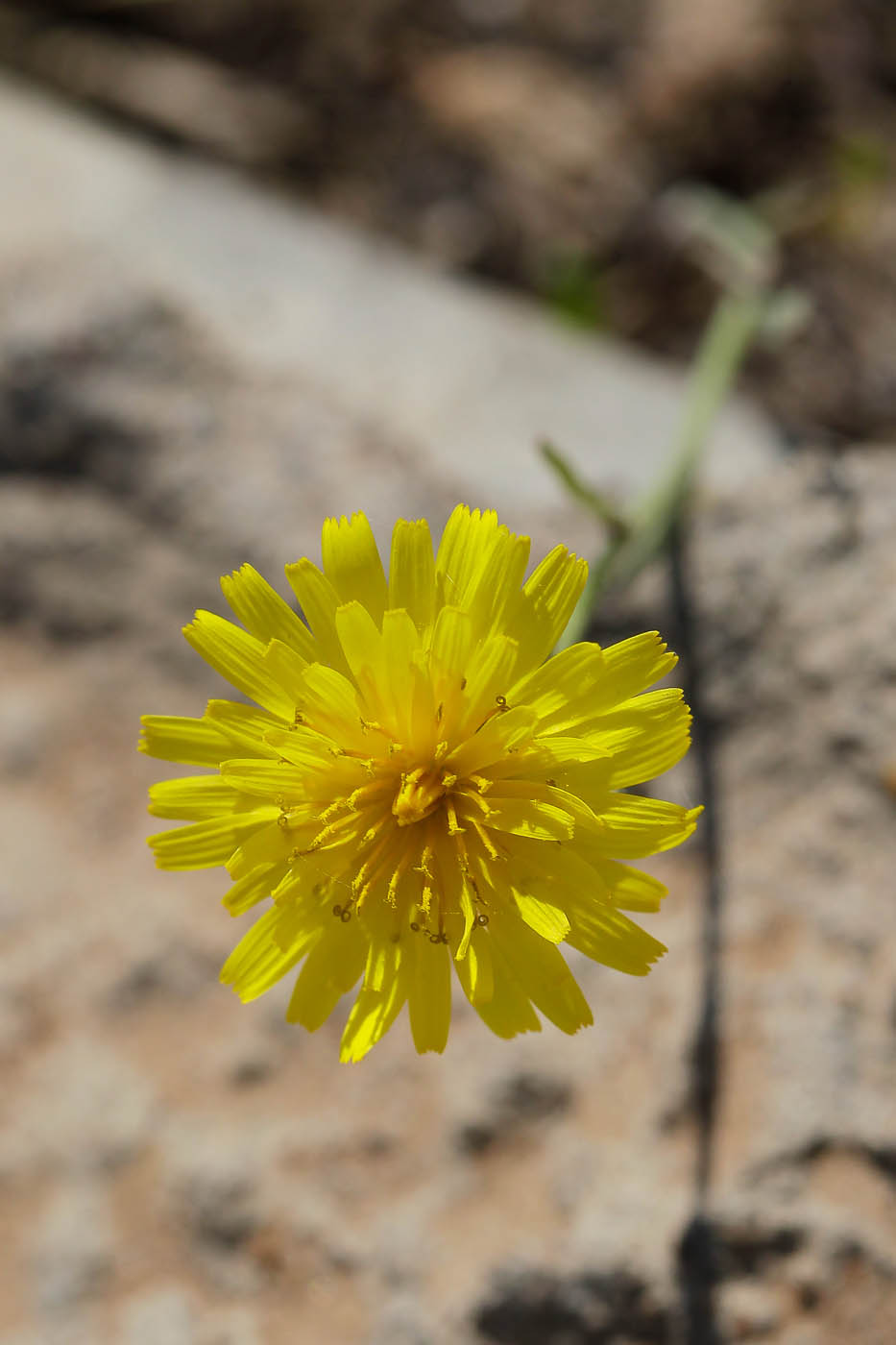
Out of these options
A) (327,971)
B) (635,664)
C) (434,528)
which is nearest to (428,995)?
(327,971)

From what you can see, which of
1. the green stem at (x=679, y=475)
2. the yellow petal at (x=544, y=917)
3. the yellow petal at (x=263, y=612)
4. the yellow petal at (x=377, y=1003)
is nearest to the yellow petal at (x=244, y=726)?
the yellow petal at (x=263, y=612)

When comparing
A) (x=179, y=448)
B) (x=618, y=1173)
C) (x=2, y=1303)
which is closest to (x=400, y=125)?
(x=179, y=448)

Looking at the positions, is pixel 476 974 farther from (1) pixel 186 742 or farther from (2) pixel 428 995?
(1) pixel 186 742

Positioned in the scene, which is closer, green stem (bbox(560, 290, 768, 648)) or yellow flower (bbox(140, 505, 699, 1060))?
yellow flower (bbox(140, 505, 699, 1060))

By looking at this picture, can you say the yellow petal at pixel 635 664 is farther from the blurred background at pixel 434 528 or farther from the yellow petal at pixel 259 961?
the blurred background at pixel 434 528

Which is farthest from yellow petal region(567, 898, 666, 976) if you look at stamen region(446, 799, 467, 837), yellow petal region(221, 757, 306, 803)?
yellow petal region(221, 757, 306, 803)

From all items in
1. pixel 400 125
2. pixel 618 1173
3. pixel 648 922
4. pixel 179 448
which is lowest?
pixel 618 1173

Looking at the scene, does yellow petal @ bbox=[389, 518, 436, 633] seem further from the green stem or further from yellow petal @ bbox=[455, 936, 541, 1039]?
yellow petal @ bbox=[455, 936, 541, 1039]

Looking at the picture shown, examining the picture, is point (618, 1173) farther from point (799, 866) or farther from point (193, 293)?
point (193, 293)
